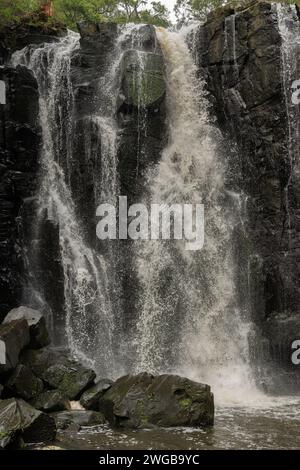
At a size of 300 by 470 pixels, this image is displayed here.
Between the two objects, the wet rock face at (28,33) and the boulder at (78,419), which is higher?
the wet rock face at (28,33)

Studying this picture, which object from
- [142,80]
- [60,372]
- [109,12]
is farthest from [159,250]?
[109,12]

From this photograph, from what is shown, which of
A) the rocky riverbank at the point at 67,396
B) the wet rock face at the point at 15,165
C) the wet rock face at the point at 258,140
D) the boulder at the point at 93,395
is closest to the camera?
the rocky riverbank at the point at 67,396

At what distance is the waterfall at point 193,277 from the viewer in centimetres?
1617

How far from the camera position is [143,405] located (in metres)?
11.6

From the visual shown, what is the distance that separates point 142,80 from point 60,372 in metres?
10.6

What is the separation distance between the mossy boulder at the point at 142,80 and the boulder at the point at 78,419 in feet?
35.7

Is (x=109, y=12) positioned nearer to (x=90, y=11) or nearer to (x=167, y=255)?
(x=90, y=11)

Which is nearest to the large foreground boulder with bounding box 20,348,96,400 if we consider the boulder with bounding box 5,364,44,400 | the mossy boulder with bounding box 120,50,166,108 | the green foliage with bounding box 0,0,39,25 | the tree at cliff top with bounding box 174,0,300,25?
the boulder with bounding box 5,364,44,400

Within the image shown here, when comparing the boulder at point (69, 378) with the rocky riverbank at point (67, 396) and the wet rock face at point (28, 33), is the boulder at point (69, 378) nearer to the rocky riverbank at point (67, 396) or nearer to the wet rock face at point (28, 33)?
the rocky riverbank at point (67, 396)

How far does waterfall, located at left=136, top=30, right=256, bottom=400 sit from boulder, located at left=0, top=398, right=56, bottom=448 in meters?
5.60

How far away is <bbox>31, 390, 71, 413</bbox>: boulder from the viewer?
12.1m

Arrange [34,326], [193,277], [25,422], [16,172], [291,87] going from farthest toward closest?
[291,87] < [16,172] < [193,277] < [34,326] < [25,422]

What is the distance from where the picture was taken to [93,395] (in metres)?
12.5

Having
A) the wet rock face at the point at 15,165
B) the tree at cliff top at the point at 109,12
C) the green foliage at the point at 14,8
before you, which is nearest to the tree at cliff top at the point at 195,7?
the tree at cliff top at the point at 109,12
